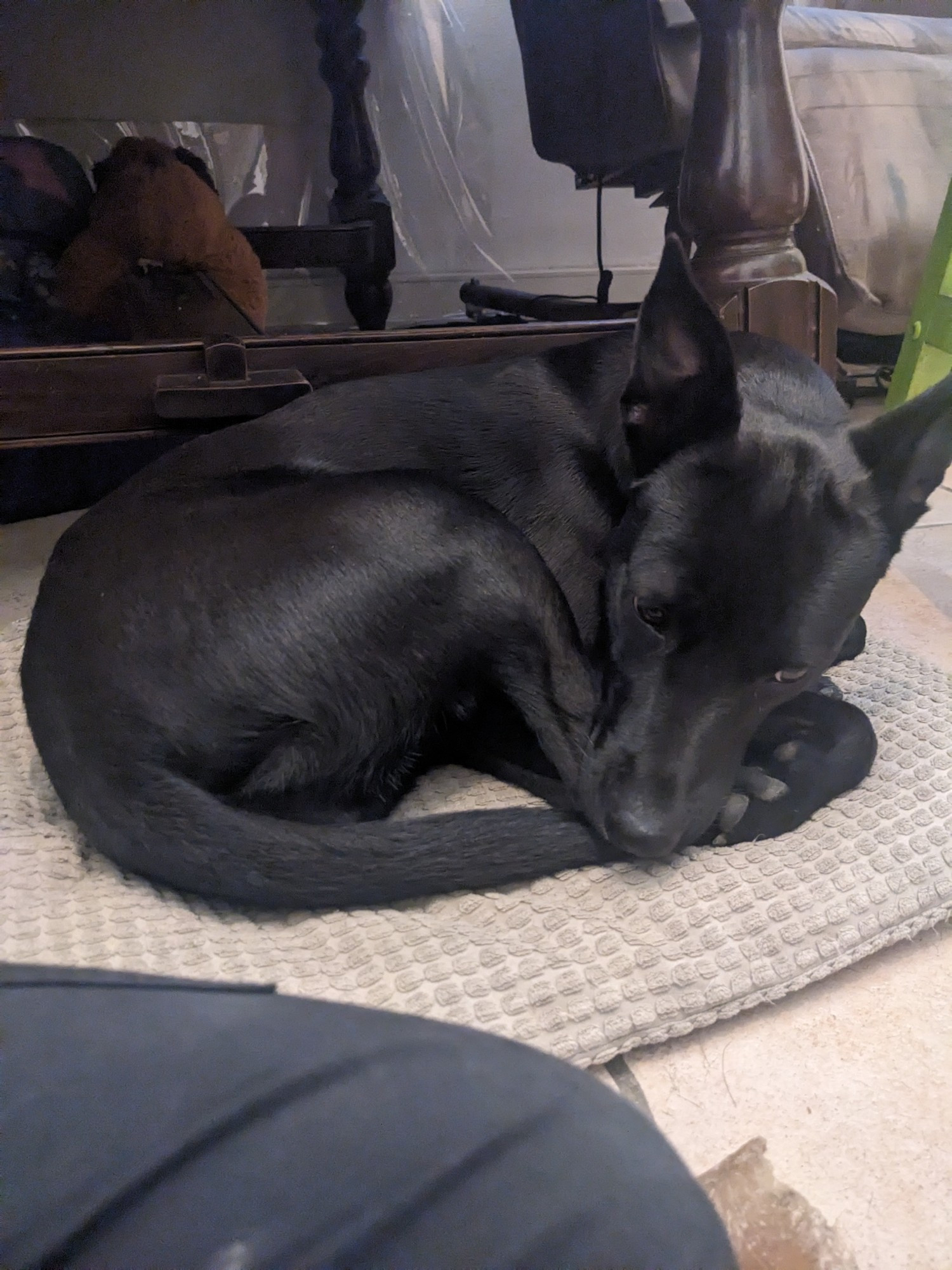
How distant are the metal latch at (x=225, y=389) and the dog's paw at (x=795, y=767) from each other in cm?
98

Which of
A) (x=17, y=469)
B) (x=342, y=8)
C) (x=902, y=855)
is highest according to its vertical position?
(x=342, y=8)

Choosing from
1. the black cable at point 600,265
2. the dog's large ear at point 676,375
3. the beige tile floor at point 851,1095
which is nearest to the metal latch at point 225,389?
the dog's large ear at point 676,375

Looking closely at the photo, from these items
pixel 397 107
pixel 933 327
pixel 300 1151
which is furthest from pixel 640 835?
pixel 397 107

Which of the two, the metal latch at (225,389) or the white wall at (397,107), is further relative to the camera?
the white wall at (397,107)

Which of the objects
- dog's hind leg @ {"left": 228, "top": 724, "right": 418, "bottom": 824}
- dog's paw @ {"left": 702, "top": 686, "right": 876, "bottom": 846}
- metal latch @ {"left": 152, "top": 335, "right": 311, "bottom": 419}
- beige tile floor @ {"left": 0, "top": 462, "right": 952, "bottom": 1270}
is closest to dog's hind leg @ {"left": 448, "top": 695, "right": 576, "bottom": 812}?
dog's hind leg @ {"left": 228, "top": 724, "right": 418, "bottom": 824}

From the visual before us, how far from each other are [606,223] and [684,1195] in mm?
3726

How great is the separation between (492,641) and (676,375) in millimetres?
382

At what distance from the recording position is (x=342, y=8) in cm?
264

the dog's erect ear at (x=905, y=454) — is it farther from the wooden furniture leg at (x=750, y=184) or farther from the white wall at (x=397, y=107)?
the white wall at (x=397, y=107)

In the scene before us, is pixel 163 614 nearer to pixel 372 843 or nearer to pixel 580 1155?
pixel 372 843

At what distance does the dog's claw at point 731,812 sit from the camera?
102 centimetres

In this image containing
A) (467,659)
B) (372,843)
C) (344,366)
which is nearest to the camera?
(372,843)

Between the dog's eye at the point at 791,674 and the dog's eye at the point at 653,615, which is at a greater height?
the dog's eye at the point at 653,615

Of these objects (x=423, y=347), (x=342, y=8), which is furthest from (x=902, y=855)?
(x=342, y=8)
